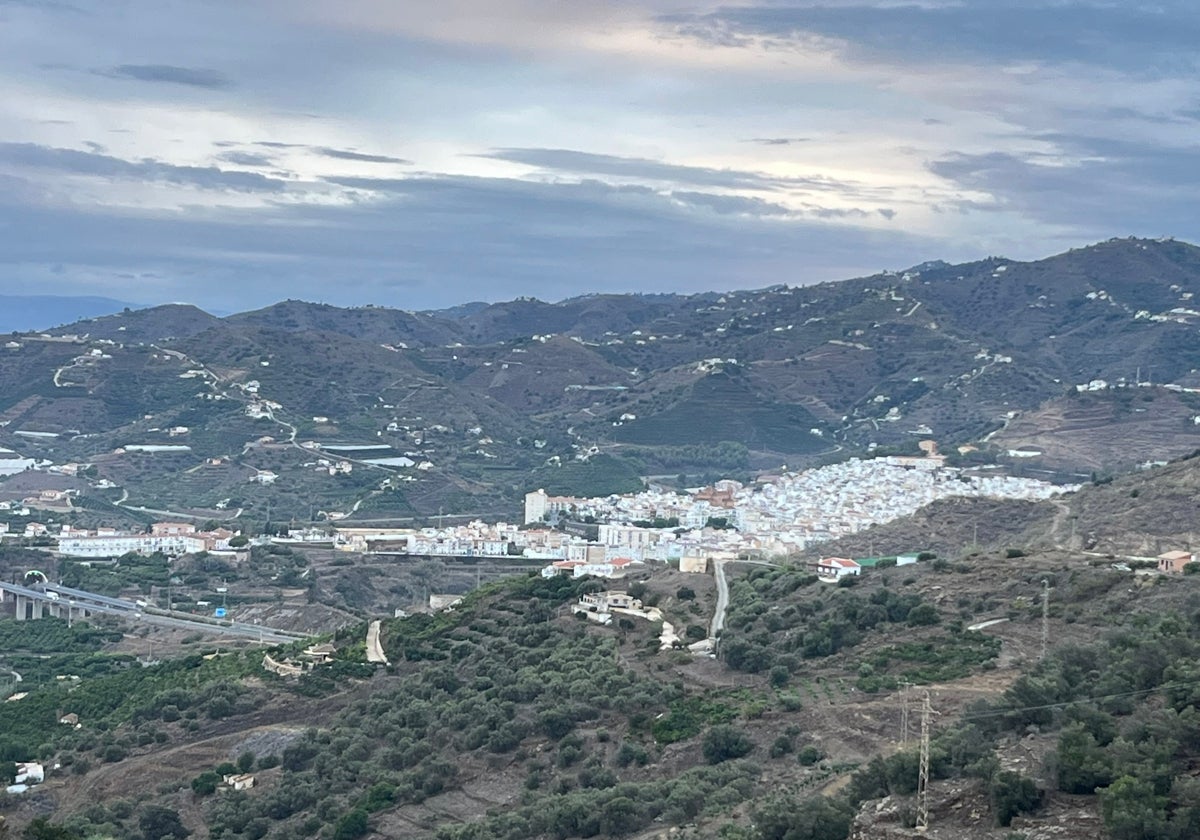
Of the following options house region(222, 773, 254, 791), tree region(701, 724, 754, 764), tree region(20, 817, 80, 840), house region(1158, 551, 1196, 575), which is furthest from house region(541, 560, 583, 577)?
tree region(20, 817, 80, 840)

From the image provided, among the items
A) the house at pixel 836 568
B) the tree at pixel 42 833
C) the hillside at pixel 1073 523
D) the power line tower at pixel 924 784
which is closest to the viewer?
the power line tower at pixel 924 784

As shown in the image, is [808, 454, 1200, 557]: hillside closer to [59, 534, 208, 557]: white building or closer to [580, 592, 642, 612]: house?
[580, 592, 642, 612]: house

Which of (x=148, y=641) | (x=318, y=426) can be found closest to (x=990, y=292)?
(x=318, y=426)

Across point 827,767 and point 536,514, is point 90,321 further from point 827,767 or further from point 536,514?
point 827,767

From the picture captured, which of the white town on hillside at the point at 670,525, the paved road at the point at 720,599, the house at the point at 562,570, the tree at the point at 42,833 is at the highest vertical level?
the paved road at the point at 720,599

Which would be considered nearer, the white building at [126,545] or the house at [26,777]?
the house at [26,777]

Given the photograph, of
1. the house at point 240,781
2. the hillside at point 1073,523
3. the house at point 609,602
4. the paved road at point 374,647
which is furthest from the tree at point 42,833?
the hillside at point 1073,523

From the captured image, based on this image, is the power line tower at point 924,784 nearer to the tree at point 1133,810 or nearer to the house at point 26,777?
the tree at point 1133,810
